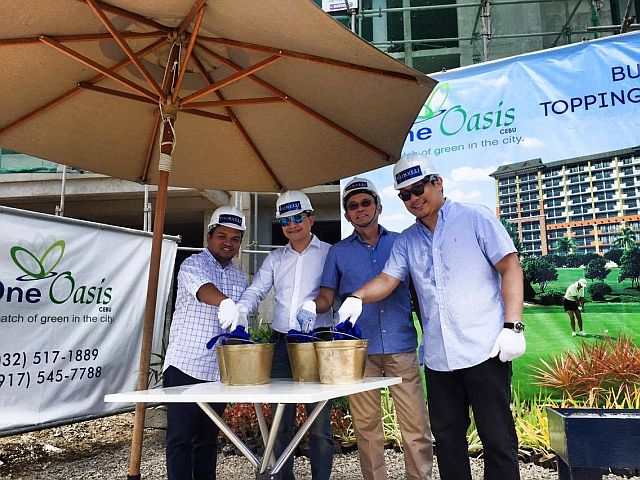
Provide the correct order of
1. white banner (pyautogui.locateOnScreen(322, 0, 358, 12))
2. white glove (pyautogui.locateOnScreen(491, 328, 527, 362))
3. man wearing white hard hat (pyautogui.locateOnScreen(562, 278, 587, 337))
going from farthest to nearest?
white banner (pyautogui.locateOnScreen(322, 0, 358, 12)), man wearing white hard hat (pyautogui.locateOnScreen(562, 278, 587, 337)), white glove (pyautogui.locateOnScreen(491, 328, 527, 362))

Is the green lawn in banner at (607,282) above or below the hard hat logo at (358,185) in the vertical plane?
below

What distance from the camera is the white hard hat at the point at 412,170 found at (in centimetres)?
A: 288

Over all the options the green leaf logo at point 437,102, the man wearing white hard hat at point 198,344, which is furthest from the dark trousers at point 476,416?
the green leaf logo at point 437,102

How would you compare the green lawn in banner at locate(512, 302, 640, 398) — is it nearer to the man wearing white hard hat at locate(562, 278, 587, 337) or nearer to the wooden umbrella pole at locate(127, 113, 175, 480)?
the man wearing white hard hat at locate(562, 278, 587, 337)

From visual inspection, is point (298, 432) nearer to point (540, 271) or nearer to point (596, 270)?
point (540, 271)

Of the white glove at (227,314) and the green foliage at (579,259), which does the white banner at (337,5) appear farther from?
the white glove at (227,314)

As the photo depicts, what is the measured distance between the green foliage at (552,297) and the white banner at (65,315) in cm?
405

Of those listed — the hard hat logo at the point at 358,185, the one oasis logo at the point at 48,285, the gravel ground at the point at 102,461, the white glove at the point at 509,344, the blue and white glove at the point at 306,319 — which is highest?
the hard hat logo at the point at 358,185

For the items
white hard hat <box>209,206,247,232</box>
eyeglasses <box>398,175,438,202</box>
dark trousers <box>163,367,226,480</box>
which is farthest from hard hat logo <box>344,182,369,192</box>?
dark trousers <box>163,367,226,480</box>

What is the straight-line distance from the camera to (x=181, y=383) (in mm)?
3102

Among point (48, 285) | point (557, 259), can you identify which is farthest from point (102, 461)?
point (557, 259)

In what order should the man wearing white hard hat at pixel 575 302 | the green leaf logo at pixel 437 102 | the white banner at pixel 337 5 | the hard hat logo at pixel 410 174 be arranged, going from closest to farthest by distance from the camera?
the hard hat logo at pixel 410 174
the man wearing white hard hat at pixel 575 302
the green leaf logo at pixel 437 102
the white banner at pixel 337 5

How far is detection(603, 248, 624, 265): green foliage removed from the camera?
15.4 ft

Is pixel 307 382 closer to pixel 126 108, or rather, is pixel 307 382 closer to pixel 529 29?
A: pixel 126 108
